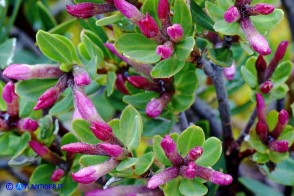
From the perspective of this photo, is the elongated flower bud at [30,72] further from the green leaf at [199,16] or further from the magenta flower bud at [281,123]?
the magenta flower bud at [281,123]

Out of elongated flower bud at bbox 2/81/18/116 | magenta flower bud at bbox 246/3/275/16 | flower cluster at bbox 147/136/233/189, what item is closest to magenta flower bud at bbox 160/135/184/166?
flower cluster at bbox 147/136/233/189

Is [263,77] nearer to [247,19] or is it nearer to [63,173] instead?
[247,19]

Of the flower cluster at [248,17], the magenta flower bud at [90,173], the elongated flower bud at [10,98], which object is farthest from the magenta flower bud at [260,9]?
the elongated flower bud at [10,98]

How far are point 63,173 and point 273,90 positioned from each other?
452mm

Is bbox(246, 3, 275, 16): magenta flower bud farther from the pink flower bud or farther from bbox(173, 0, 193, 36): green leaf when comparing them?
the pink flower bud

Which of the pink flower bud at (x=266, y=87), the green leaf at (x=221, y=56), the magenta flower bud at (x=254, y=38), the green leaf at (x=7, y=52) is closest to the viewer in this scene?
the magenta flower bud at (x=254, y=38)

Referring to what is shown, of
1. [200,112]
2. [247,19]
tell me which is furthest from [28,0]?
[247,19]

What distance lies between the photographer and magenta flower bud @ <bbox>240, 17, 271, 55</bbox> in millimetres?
761

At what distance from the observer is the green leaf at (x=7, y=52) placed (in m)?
1.15

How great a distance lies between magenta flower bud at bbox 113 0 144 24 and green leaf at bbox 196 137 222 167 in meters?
0.22

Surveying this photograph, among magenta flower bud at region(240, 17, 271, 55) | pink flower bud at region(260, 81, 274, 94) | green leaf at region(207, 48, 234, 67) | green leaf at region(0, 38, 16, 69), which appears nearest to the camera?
magenta flower bud at region(240, 17, 271, 55)

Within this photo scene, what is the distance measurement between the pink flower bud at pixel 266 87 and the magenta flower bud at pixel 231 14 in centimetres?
25

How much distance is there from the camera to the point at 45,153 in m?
1.05

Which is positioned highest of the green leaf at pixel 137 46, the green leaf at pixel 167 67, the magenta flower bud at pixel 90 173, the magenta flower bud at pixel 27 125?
the green leaf at pixel 137 46
